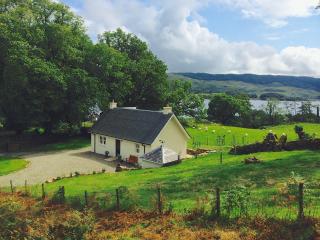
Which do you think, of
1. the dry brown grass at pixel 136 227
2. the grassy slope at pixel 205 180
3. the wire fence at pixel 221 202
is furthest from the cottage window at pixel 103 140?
the dry brown grass at pixel 136 227

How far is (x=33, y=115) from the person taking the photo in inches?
2468

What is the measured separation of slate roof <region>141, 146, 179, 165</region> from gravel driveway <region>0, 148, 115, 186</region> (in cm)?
451

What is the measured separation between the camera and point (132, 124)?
56.1m

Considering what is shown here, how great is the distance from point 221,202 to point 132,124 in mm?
35404

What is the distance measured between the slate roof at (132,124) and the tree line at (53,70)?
226 inches

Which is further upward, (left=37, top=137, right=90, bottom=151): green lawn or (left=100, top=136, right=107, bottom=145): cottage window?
(left=100, top=136, right=107, bottom=145): cottage window

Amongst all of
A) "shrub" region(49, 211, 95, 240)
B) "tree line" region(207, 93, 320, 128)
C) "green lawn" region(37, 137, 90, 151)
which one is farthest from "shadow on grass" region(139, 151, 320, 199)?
"tree line" region(207, 93, 320, 128)

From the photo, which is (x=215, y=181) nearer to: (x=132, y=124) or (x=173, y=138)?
(x=173, y=138)

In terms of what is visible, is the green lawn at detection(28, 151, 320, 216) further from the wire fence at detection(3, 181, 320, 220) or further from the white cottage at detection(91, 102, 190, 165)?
the white cottage at detection(91, 102, 190, 165)

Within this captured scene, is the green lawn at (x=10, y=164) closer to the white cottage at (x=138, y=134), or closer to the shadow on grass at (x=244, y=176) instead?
the white cottage at (x=138, y=134)

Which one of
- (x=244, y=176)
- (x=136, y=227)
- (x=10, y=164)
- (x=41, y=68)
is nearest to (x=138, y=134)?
(x=10, y=164)

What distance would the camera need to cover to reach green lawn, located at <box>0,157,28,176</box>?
47.9 metres

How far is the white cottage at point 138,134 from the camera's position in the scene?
171 feet

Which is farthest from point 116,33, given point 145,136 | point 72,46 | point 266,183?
point 266,183
